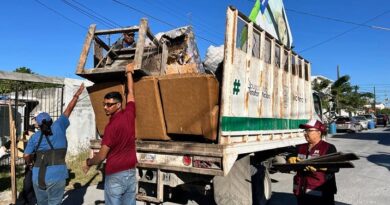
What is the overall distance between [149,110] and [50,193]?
5.48 ft

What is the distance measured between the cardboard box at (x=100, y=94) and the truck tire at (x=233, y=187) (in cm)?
174

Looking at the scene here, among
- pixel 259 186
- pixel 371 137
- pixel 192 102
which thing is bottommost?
pixel 371 137

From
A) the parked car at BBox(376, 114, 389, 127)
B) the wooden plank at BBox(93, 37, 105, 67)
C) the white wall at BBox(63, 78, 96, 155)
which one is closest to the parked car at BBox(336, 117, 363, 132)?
the parked car at BBox(376, 114, 389, 127)

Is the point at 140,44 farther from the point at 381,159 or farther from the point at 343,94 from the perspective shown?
the point at 343,94

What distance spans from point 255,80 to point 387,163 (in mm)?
8916

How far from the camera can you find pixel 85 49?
5.86 meters

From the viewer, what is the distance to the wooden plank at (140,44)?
5.26 m

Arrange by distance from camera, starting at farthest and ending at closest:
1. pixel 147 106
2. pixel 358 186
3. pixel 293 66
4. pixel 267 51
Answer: pixel 358 186 < pixel 293 66 < pixel 267 51 < pixel 147 106

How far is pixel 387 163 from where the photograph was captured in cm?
1291

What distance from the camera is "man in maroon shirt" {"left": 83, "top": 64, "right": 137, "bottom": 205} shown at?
154 inches

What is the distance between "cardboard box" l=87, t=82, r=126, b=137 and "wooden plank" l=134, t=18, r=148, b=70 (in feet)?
1.78

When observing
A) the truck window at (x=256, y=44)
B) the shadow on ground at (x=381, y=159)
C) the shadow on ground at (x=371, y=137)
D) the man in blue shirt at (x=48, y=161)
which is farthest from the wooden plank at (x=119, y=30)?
the shadow on ground at (x=371, y=137)

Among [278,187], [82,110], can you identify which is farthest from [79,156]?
[278,187]

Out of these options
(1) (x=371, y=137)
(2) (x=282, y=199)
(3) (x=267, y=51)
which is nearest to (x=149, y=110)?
(3) (x=267, y=51)
